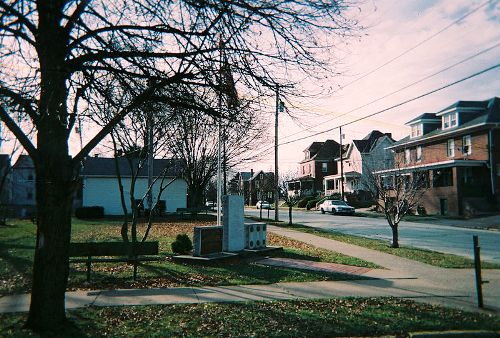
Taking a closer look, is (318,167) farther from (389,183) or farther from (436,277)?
(436,277)

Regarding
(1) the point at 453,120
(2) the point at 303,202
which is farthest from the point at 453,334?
(2) the point at 303,202

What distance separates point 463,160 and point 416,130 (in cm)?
1046

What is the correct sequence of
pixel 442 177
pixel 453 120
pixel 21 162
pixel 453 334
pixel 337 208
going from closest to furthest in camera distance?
pixel 453 334
pixel 21 162
pixel 442 177
pixel 453 120
pixel 337 208

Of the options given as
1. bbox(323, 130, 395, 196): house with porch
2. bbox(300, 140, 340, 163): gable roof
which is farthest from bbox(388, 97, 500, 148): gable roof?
bbox(300, 140, 340, 163): gable roof

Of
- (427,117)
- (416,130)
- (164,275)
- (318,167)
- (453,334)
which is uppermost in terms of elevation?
(427,117)

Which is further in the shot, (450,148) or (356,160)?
(356,160)

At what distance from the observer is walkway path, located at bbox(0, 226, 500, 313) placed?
7.54 m

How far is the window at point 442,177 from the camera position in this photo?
40750 mm

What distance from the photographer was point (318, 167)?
73625mm

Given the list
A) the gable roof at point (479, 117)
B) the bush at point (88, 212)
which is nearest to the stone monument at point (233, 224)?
the bush at point (88, 212)

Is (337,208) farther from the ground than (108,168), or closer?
closer

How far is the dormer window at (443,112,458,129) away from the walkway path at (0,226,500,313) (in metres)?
34.8

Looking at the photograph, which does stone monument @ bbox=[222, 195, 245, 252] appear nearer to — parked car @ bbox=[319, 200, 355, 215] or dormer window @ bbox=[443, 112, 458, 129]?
parked car @ bbox=[319, 200, 355, 215]

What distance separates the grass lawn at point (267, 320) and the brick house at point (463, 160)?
29.5 meters
